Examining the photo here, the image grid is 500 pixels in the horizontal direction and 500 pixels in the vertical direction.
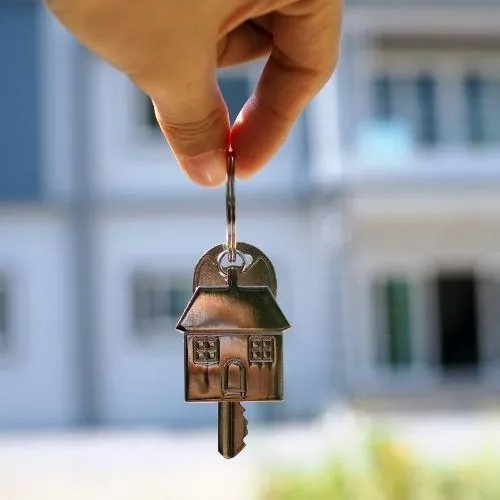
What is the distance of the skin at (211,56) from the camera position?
94 cm

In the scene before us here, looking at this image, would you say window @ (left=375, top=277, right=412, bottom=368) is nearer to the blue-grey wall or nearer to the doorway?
the doorway

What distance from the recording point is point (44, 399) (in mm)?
11859

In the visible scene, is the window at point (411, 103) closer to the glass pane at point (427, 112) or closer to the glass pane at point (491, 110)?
the glass pane at point (427, 112)

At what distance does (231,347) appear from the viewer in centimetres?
119

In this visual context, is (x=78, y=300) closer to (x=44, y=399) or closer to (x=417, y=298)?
(x=44, y=399)

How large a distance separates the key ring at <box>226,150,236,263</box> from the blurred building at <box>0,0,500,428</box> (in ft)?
34.0

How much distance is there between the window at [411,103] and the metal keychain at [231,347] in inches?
434

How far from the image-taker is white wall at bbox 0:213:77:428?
467 inches

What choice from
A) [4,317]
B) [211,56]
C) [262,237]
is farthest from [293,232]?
[211,56]

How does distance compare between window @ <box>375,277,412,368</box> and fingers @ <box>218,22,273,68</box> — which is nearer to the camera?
fingers @ <box>218,22,273,68</box>

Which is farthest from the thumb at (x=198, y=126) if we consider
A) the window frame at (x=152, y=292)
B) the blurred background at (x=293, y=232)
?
the window frame at (x=152, y=292)

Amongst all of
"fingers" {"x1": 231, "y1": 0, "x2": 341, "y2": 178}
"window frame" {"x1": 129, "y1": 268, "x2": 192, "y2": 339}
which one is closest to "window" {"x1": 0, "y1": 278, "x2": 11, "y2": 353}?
"window frame" {"x1": 129, "y1": 268, "x2": 192, "y2": 339}

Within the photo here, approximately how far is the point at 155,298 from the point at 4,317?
72.6 inches

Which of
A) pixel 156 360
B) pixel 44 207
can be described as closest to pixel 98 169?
pixel 44 207
